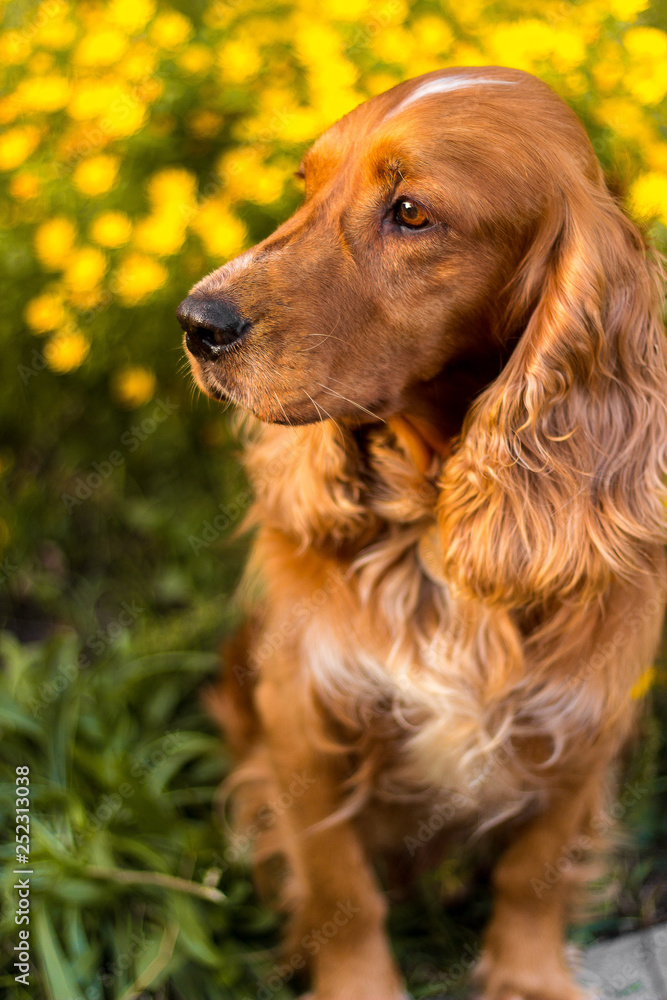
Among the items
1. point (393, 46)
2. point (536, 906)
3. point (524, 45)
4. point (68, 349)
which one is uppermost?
point (524, 45)

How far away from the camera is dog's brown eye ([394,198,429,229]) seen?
61.8 inches

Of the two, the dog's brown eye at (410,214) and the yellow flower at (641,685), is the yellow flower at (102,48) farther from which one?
the yellow flower at (641,685)

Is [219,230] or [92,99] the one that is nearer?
[219,230]

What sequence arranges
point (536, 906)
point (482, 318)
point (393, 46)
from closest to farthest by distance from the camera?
point (482, 318)
point (536, 906)
point (393, 46)

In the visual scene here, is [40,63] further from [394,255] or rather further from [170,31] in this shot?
[394,255]

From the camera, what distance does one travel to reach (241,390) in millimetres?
1639

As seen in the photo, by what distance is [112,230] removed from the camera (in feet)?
8.84

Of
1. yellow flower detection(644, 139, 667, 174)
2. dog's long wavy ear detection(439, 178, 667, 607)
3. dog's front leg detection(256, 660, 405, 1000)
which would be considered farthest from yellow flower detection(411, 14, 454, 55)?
dog's front leg detection(256, 660, 405, 1000)

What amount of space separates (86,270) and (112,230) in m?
0.15

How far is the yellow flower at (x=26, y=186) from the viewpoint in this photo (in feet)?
9.29

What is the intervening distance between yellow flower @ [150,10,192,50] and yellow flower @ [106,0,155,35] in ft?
0.15

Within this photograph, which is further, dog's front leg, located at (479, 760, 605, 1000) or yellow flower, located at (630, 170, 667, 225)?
dog's front leg, located at (479, 760, 605, 1000)

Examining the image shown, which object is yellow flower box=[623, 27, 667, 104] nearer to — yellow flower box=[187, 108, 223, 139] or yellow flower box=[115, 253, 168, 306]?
yellow flower box=[187, 108, 223, 139]

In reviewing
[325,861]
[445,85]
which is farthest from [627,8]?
[325,861]
